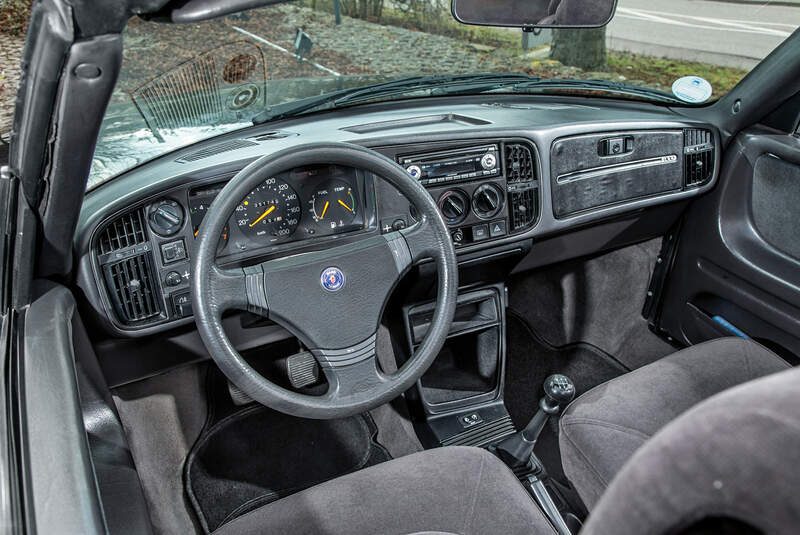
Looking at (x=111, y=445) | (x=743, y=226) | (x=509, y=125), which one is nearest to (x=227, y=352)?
(x=111, y=445)

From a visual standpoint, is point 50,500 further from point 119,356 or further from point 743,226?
point 743,226

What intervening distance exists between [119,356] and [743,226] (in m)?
A: 2.27

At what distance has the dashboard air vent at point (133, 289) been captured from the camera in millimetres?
1656

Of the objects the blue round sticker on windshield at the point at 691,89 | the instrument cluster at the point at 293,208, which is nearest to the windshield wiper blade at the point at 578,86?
the blue round sticker on windshield at the point at 691,89

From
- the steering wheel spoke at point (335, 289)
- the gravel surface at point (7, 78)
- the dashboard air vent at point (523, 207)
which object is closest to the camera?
the gravel surface at point (7, 78)

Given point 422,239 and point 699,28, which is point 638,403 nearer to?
point 422,239

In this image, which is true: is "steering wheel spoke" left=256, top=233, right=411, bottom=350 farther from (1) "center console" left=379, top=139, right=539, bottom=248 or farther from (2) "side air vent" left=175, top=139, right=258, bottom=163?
(2) "side air vent" left=175, top=139, right=258, bottom=163

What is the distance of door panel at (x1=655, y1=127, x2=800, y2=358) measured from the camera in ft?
7.30

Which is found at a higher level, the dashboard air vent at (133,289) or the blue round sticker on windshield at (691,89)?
the blue round sticker on windshield at (691,89)

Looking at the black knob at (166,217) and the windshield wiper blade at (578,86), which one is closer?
the black knob at (166,217)

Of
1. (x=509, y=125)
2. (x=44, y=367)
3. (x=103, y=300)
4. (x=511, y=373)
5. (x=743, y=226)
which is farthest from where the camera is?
(x=511, y=373)

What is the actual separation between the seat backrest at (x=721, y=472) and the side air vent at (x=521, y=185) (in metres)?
1.68

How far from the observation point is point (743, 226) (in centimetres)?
246

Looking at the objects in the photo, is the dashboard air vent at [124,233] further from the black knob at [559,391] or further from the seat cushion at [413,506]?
the black knob at [559,391]
